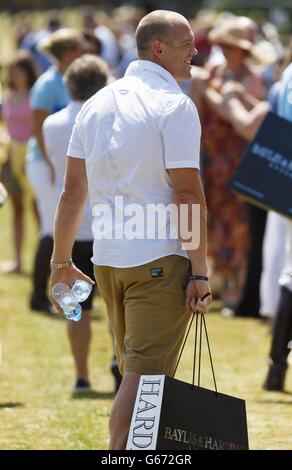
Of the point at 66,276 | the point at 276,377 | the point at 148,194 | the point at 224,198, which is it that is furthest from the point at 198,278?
the point at 224,198

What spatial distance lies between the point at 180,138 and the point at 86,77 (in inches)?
94.8

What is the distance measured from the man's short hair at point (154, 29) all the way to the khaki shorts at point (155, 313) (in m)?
0.86

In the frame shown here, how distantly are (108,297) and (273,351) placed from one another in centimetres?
251

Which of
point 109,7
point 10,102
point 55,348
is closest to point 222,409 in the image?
point 55,348

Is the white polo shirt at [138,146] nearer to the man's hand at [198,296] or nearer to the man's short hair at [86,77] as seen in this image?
the man's hand at [198,296]

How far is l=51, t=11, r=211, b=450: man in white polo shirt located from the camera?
488cm

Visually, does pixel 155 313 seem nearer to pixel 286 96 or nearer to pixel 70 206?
pixel 70 206

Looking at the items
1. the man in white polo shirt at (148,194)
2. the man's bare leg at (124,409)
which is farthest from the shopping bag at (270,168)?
the man's bare leg at (124,409)

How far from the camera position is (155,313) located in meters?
4.96

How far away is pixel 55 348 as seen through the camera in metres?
9.21

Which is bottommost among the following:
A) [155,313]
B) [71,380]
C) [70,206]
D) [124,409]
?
[71,380]

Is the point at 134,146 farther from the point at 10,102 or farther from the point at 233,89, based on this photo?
the point at 10,102

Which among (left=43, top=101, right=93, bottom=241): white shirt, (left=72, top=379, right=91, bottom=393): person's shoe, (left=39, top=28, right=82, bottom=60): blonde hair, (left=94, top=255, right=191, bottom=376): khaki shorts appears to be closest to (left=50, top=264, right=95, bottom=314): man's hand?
(left=94, top=255, right=191, bottom=376): khaki shorts

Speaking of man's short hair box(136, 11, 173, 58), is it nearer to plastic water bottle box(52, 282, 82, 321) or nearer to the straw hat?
plastic water bottle box(52, 282, 82, 321)
